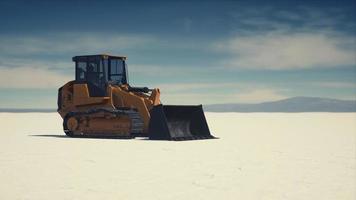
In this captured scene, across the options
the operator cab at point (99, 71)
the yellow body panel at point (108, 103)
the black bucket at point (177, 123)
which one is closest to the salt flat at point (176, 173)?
the black bucket at point (177, 123)

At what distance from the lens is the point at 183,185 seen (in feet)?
31.9

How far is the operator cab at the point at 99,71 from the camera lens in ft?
77.5

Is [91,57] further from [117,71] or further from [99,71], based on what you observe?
[117,71]

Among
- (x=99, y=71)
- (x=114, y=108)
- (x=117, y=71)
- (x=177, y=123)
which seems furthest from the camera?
(x=117, y=71)

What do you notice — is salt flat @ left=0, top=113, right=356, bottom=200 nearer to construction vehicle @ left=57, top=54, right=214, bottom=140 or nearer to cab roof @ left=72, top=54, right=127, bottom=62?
construction vehicle @ left=57, top=54, right=214, bottom=140

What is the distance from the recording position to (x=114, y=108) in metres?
23.1

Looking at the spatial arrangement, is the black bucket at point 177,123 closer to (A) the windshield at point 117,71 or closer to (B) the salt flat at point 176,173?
(A) the windshield at point 117,71

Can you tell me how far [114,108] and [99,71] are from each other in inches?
72.1

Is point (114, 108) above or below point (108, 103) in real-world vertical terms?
below

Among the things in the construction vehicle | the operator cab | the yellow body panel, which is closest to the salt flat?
the construction vehicle

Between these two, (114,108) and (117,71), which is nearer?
(114,108)

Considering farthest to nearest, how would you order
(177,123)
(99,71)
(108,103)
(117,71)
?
(117,71) < (99,71) < (108,103) < (177,123)

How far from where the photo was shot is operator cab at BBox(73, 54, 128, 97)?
23.6 metres

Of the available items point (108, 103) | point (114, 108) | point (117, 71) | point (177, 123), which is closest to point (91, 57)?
point (117, 71)
